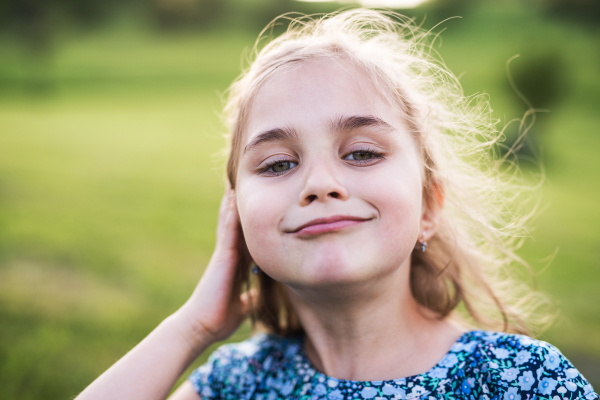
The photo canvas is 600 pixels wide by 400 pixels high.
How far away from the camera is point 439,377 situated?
175cm

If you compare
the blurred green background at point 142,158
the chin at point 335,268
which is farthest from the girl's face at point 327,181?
the blurred green background at point 142,158

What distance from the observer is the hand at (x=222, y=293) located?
212cm

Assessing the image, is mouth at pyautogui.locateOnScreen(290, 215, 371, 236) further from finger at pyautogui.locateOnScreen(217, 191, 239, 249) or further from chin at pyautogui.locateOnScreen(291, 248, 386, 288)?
finger at pyautogui.locateOnScreen(217, 191, 239, 249)

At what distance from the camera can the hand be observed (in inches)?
83.4

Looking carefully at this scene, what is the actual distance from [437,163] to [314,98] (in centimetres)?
73

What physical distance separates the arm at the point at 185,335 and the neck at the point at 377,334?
430 mm

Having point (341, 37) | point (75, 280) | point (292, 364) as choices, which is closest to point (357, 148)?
point (341, 37)

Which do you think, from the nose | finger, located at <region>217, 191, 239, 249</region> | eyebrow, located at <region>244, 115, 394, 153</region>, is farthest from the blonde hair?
the nose

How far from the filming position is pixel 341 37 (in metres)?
2.00

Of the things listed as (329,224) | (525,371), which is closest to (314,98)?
(329,224)

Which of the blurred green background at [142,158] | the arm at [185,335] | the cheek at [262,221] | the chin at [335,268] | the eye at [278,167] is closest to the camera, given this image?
the chin at [335,268]

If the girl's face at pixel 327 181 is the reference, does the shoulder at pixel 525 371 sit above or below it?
below

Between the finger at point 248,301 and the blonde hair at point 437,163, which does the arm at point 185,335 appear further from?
the blonde hair at point 437,163

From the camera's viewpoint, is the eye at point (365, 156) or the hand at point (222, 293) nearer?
the eye at point (365, 156)
